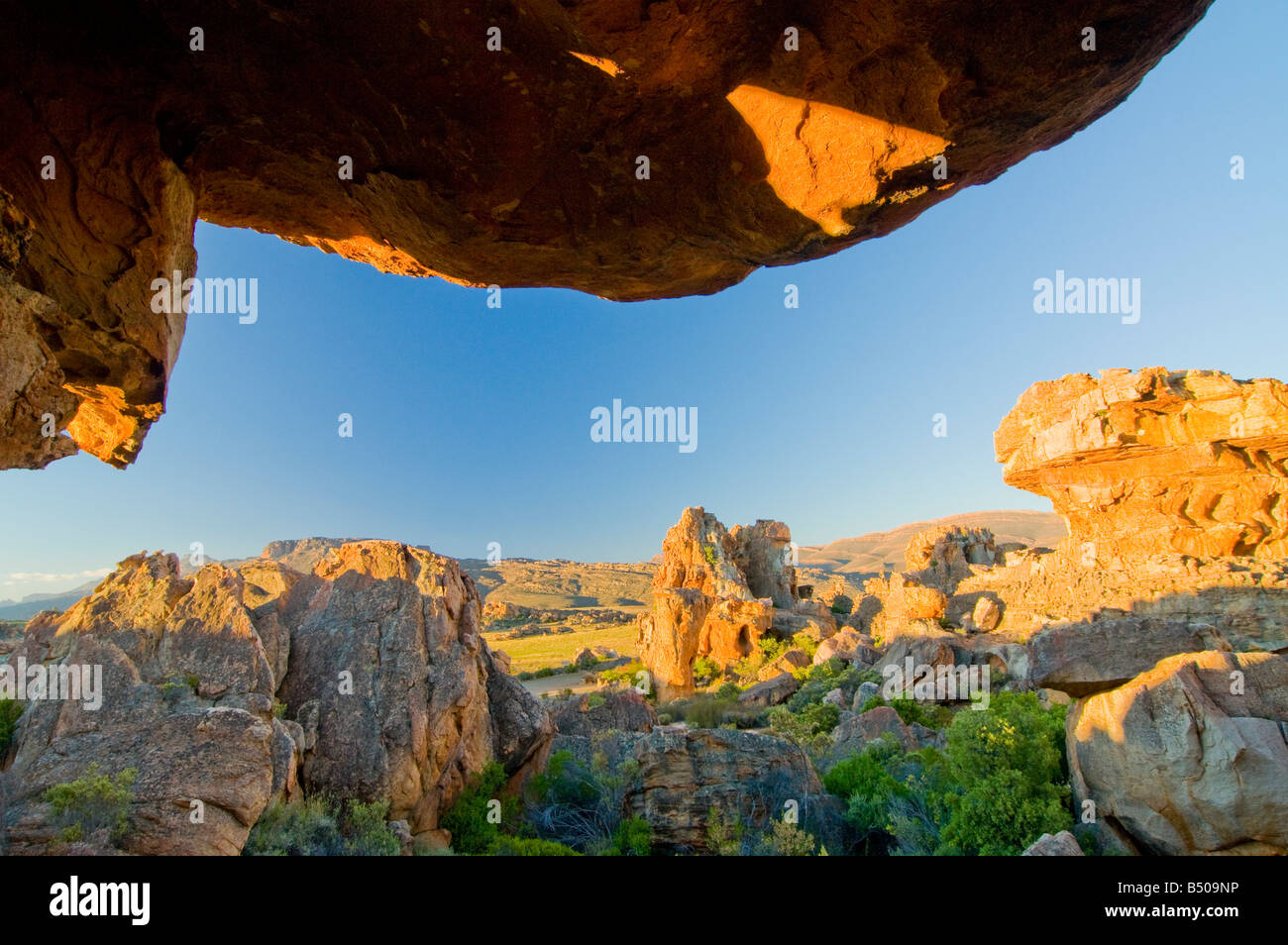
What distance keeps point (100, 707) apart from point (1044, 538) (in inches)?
5755

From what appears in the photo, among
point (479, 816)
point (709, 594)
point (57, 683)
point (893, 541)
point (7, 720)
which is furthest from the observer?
point (893, 541)

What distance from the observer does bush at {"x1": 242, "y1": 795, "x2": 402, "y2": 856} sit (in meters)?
8.02

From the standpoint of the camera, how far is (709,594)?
3631 cm

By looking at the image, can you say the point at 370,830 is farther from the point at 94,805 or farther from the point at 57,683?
the point at 57,683

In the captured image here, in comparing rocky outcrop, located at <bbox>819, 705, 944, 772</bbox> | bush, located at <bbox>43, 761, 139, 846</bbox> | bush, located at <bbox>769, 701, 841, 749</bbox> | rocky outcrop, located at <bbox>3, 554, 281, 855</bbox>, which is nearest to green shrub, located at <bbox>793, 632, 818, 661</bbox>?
bush, located at <bbox>769, 701, 841, 749</bbox>

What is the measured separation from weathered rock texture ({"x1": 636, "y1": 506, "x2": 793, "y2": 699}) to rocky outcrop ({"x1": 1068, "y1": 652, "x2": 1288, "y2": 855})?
1008 inches

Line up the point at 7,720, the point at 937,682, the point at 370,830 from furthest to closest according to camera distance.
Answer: the point at 937,682 → the point at 370,830 → the point at 7,720

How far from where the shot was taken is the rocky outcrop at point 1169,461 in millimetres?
24281

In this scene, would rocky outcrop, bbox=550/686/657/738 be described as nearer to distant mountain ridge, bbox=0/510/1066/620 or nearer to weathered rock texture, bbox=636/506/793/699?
weathered rock texture, bbox=636/506/793/699

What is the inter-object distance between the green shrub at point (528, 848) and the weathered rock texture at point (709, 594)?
21.9 metres

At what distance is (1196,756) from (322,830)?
39.5 feet

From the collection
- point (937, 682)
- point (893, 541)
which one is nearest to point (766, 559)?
point (937, 682)
